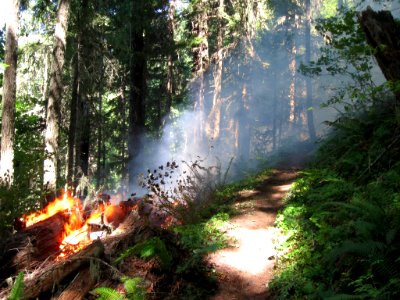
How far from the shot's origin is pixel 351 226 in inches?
168

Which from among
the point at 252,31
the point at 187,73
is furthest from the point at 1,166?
the point at 187,73

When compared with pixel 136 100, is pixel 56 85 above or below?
above

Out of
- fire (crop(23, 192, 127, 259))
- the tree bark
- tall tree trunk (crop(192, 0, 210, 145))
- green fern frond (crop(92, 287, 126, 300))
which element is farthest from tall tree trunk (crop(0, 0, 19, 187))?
the tree bark

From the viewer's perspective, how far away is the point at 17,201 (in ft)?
23.3

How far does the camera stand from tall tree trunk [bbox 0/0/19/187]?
9469 millimetres

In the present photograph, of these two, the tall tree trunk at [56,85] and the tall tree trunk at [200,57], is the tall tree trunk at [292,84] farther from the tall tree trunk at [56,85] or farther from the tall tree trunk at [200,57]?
the tall tree trunk at [56,85]

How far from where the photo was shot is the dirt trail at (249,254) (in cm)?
479

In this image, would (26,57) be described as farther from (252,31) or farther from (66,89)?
(252,31)

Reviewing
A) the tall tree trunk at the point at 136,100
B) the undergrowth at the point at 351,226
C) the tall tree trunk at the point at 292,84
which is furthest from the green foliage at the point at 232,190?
the tall tree trunk at the point at 292,84

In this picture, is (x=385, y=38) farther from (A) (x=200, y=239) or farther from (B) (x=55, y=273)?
(B) (x=55, y=273)

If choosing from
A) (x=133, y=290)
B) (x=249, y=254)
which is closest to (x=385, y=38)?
(x=249, y=254)

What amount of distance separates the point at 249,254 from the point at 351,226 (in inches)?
77.0

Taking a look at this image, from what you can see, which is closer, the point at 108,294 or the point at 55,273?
the point at 108,294

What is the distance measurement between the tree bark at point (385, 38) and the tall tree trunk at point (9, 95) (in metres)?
8.96
